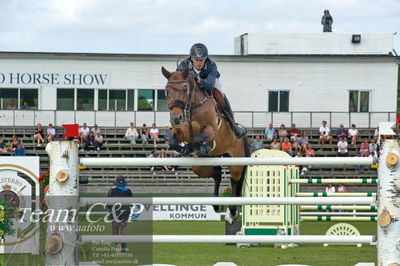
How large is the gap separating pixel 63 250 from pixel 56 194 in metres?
0.34

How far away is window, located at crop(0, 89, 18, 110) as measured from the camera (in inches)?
1348

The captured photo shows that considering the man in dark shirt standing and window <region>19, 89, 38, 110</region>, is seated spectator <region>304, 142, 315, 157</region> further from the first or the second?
the man in dark shirt standing

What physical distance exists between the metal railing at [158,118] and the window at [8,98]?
286 millimetres

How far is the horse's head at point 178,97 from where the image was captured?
6.52m

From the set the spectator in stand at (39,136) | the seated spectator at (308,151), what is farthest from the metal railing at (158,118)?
the seated spectator at (308,151)

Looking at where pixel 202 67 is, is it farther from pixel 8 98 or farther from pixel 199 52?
pixel 8 98

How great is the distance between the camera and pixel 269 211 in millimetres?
14266

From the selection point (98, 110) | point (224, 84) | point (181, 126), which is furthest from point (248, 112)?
point (181, 126)

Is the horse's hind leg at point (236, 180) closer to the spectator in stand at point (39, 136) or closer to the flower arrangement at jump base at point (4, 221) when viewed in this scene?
the flower arrangement at jump base at point (4, 221)

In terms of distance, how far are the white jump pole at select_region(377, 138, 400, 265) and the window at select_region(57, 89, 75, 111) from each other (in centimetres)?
3055

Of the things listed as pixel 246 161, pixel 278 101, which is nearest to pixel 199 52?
pixel 246 161

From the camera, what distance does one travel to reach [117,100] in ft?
115

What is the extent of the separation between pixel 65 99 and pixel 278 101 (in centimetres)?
906

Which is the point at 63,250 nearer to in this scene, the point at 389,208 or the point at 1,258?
the point at 389,208
